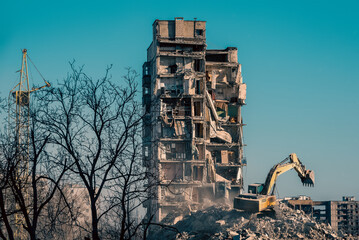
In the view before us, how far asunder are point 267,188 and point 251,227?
978cm

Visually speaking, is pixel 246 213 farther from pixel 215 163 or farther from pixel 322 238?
pixel 215 163

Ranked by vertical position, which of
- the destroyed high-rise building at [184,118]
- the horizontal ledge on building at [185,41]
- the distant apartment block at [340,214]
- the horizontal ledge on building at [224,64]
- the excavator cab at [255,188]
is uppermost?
the horizontal ledge on building at [185,41]

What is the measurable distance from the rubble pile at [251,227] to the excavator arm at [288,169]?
324 cm

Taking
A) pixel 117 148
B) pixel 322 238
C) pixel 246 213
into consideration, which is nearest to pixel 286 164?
pixel 246 213

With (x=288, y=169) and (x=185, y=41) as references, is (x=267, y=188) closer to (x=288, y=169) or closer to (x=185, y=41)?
(x=288, y=169)

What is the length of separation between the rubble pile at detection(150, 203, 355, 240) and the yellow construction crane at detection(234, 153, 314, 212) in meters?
0.73

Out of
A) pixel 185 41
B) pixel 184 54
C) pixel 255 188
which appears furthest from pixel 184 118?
pixel 255 188

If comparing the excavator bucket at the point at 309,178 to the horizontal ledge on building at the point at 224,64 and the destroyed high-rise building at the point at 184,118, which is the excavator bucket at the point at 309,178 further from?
the horizontal ledge on building at the point at 224,64

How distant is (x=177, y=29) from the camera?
57469 millimetres

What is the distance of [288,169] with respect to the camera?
47625 millimetres

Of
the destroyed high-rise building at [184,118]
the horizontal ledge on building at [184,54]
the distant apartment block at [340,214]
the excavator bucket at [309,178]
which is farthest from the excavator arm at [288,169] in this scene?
the distant apartment block at [340,214]

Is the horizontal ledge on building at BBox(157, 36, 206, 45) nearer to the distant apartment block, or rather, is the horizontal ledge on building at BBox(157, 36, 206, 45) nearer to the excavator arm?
the excavator arm

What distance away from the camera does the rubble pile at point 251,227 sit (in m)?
33.9

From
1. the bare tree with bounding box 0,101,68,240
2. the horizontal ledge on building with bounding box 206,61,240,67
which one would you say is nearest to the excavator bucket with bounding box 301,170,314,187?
the horizontal ledge on building with bounding box 206,61,240,67
